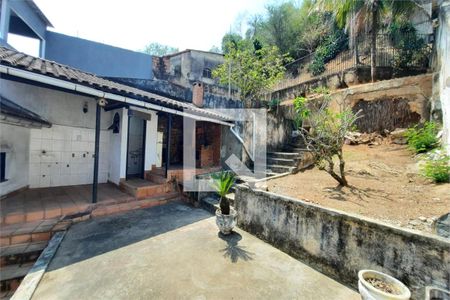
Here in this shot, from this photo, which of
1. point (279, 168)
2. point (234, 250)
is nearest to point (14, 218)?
point (234, 250)

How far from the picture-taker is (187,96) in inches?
467

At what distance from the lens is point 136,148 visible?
819 centimetres

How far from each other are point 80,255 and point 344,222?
14.4 ft

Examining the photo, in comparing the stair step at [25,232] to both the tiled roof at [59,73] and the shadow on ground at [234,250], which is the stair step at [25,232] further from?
the shadow on ground at [234,250]

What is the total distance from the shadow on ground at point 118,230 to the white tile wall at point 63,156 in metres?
2.98

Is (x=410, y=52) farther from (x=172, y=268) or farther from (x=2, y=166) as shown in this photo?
(x=2, y=166)

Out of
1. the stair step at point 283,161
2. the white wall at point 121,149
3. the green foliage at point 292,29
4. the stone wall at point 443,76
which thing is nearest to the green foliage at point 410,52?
the stone wall at point 443,76

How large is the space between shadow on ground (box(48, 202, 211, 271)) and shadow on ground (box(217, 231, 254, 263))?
1233 mm

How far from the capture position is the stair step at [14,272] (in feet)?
11.0

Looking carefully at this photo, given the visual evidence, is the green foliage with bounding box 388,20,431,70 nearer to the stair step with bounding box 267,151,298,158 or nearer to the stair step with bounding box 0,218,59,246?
the stair step with bounding box 267,151,298,158

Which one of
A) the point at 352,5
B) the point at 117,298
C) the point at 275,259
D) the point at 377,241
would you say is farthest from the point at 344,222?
the point at 352,5

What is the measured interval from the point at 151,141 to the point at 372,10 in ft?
41.5

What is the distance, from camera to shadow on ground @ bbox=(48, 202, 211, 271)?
147 inches

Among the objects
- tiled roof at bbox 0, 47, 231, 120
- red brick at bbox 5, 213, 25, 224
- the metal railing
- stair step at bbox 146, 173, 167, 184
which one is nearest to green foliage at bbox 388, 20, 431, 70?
the metal railing
